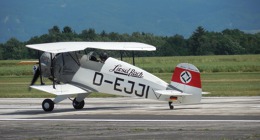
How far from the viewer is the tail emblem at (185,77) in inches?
892

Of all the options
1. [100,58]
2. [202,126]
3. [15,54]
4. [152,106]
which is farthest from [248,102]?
[15,54]

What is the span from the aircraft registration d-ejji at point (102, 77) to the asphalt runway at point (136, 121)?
591 millimetres

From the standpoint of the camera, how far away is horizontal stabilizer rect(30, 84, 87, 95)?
80.3ft

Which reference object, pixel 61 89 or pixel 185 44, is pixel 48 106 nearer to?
pixel 61 89

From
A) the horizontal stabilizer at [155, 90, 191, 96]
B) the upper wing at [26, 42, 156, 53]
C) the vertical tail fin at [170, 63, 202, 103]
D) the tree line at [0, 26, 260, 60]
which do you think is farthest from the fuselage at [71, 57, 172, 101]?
the tree line at [0, 26, 260, 60]

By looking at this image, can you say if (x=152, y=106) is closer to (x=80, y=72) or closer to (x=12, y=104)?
(x=80, y=72)

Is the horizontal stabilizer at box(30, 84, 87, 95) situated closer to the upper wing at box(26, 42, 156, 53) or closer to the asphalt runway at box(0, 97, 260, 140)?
the asphalt runway at box(0, 97, 260, 140)

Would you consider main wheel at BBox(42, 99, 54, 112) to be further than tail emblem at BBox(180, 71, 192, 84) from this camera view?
Yes

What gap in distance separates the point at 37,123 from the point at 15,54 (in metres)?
84.4

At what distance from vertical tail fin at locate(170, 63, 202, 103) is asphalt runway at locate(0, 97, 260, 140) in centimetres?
53

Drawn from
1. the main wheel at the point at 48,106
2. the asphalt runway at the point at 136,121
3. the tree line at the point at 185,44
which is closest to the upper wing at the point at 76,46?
the main wheel at the point at 48,106

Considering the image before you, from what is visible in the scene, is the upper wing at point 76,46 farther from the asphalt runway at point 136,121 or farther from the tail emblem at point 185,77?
the tail emblem at point 185,77

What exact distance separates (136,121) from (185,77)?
3018mm

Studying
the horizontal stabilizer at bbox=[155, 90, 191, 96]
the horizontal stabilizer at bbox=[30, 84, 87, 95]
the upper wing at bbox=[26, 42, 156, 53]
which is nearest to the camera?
the horizontal stabilizer at bbox=[155, 90, 191, 96]
